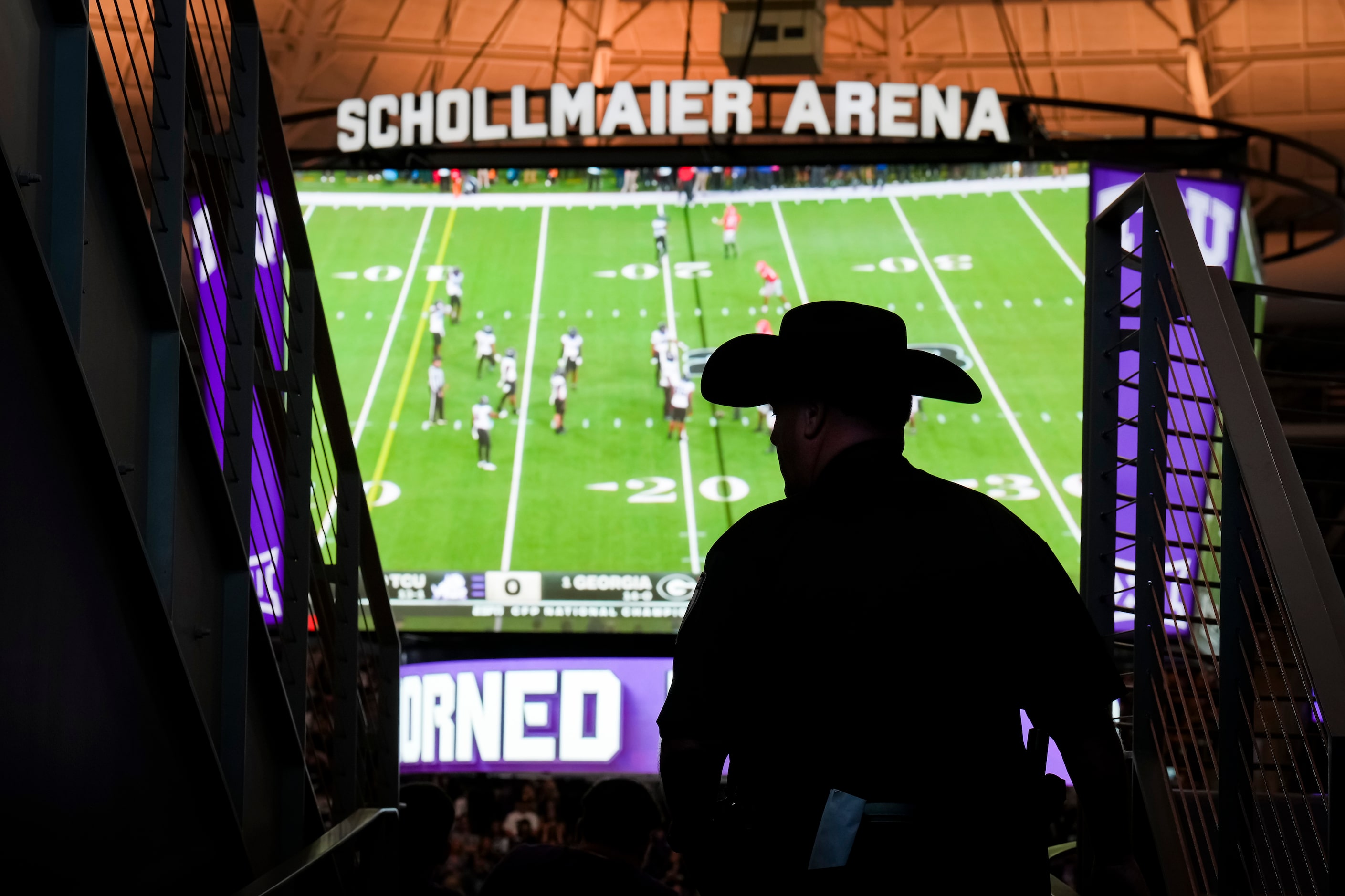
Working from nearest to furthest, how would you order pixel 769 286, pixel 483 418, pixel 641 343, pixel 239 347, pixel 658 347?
pixel 239 347, pixel 483 418, pixel 658 347, pixel 641 343, pixel 769 286

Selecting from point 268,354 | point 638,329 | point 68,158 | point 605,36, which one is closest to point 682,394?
point 638,329

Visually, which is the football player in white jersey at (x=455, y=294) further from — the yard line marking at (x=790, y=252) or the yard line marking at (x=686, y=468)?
the yard line marking at (x=790, y=252)

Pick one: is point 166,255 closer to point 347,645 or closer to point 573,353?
point 347,645

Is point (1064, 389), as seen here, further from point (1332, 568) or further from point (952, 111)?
point (1332, 568)

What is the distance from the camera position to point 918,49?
22969 millimetres

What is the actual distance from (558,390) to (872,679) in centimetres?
1344

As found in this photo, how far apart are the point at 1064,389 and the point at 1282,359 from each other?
783 cm

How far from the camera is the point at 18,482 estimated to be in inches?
77.4

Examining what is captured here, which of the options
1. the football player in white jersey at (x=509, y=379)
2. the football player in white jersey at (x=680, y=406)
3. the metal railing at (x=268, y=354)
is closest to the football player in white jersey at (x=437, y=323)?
the football player in white jersey at (x=509, y=379)

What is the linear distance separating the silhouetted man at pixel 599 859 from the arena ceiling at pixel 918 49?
17.7 metres

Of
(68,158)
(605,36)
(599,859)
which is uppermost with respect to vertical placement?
(605,36)

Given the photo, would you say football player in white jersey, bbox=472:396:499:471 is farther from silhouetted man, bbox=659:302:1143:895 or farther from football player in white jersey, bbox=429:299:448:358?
silhouetted man, bbox=659:302:1143:895

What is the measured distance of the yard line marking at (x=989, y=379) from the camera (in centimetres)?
1424

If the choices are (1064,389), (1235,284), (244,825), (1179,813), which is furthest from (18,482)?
(1064,389)
